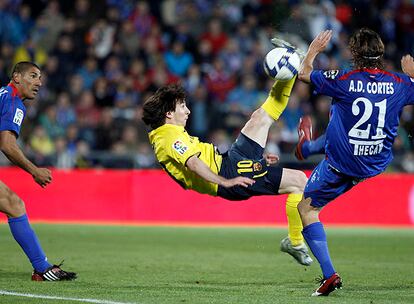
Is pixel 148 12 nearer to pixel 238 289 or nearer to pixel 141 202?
pixel 141 202

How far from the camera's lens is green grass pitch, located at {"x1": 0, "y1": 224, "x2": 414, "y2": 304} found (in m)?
8.28

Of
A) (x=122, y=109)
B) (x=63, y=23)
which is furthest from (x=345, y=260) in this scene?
(x=63, y=23)

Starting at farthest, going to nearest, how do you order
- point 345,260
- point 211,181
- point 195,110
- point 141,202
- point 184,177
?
point 195,110, point 141,202, point 345,260, point 184,177, point 211,181

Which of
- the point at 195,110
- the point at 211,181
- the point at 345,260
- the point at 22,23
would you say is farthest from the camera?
the point at 22,23

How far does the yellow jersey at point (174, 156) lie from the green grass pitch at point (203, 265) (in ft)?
3.35

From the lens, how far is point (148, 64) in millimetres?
20625

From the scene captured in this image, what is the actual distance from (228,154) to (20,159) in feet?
6.86

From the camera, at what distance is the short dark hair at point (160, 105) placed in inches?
362

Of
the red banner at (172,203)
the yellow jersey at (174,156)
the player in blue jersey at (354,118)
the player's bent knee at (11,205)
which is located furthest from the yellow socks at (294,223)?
the red banner at (172,203)

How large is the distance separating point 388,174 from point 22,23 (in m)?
8.88

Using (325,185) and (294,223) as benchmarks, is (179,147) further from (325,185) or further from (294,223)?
(294,223)

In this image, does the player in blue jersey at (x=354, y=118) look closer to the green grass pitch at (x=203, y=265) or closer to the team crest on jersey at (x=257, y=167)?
the team crest on jersey at (x=257, y=167)

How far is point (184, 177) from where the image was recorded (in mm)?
9117

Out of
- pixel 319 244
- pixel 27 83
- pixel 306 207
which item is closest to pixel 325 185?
pixel 306 207
